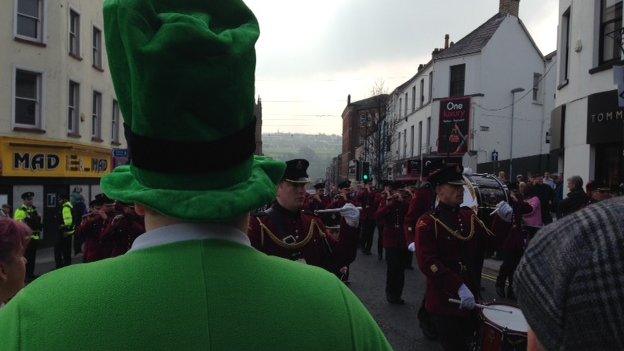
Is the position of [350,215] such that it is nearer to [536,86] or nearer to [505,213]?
[505,213]

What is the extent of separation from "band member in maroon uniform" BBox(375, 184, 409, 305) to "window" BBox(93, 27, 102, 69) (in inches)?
594

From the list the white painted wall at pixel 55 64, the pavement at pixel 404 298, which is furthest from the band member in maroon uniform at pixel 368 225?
the white painted wall at pixel 55 64

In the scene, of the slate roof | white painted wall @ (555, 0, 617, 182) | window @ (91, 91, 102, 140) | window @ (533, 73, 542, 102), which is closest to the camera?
white painted wall @ (555, 0, 617, 182)

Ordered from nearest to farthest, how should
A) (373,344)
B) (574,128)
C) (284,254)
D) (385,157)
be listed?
(373,344) < (284,254) < (574,128) < (385,157)

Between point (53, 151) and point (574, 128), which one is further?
point (53, 151)

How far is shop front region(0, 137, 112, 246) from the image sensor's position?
1591 centimetres

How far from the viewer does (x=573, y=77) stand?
14172 millimetres

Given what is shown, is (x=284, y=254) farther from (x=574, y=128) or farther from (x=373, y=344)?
(x=574, y=128)

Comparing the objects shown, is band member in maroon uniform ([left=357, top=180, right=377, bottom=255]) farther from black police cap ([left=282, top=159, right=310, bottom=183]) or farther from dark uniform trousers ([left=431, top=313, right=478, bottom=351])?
dark uniform trousers ([left=431, top=313, right=478, bottom=351])

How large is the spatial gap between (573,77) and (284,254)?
40.9ft

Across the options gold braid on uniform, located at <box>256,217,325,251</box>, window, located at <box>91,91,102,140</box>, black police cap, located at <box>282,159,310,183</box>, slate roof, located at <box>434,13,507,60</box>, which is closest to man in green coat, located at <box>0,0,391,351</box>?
gold braid on uniform, located at <box>256,217,325,251</box>

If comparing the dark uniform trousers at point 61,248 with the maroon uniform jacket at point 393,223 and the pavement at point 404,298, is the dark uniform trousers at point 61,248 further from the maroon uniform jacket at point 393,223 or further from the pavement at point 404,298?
the maroon uniform jacket at point 393,223

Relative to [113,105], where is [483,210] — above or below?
below

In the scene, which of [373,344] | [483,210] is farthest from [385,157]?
[373,344]
